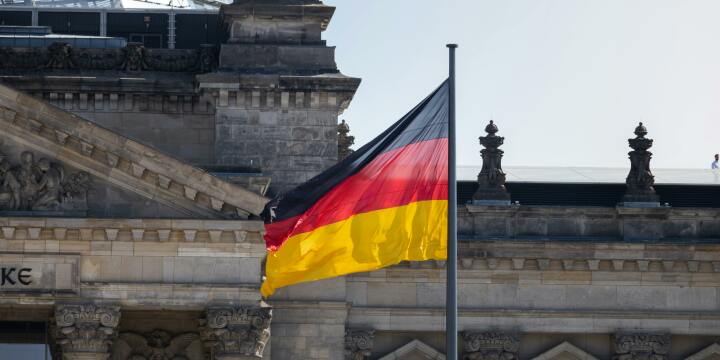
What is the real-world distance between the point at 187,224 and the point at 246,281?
81.5 inches

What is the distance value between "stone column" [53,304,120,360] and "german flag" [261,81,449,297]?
1204cm

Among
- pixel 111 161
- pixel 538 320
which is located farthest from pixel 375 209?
pixel 538 320

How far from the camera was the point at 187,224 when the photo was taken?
59719 mm

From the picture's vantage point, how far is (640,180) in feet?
226

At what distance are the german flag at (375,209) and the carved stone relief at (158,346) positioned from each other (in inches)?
601

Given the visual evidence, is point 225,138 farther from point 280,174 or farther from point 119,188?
point 119,188

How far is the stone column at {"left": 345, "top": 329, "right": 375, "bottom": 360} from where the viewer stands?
65812mm

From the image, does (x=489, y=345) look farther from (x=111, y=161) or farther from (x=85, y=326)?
(x=111, y=161)

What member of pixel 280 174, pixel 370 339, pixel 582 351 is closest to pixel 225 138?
pixel 280 174

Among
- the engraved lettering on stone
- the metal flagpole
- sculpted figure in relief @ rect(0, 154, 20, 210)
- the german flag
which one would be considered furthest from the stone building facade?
the metal flagpole

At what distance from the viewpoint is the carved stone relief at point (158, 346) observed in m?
63.4

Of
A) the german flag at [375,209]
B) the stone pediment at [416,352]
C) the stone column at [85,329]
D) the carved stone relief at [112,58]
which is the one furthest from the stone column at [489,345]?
the german flag at [375,209]

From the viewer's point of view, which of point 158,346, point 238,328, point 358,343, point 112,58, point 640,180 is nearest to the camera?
point 238,328

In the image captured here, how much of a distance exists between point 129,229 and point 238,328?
A: 369 centimetres
